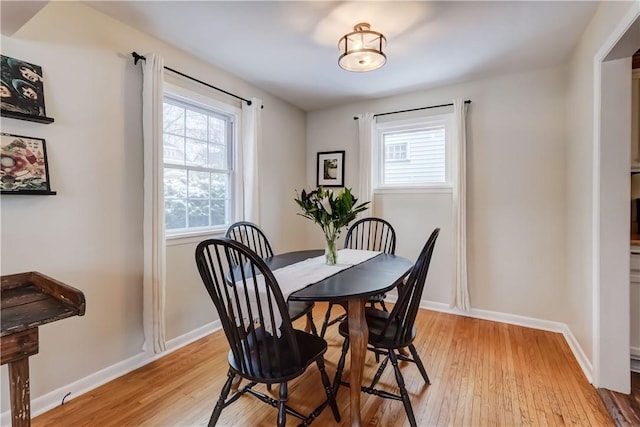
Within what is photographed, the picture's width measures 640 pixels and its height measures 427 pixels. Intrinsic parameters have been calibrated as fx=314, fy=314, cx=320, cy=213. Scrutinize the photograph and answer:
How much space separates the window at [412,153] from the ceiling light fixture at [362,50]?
54.1 inches

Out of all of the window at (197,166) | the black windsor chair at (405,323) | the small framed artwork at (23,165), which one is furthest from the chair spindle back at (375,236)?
the small framed artwork at (23,165)

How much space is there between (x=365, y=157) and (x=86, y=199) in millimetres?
2676

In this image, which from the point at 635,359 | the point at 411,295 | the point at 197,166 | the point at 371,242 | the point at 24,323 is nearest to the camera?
the point at 24,323

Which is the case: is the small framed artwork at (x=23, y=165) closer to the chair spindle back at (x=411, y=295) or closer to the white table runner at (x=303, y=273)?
the white table runner at (x=303, y=273)

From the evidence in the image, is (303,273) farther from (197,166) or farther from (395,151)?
(395,151)

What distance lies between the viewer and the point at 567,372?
215 cm

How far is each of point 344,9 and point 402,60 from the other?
92 centimetres

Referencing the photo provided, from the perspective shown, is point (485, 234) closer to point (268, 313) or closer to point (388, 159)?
point (388, 159)

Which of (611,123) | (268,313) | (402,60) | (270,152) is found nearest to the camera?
(268,313)

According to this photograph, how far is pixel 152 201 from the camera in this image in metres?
2.24

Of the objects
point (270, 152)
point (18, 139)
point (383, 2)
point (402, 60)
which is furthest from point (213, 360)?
point (402, 60)

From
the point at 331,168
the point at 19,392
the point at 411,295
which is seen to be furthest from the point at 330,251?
the point at 331,168

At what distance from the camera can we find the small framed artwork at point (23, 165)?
1.63m

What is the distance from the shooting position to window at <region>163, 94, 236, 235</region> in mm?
2592
